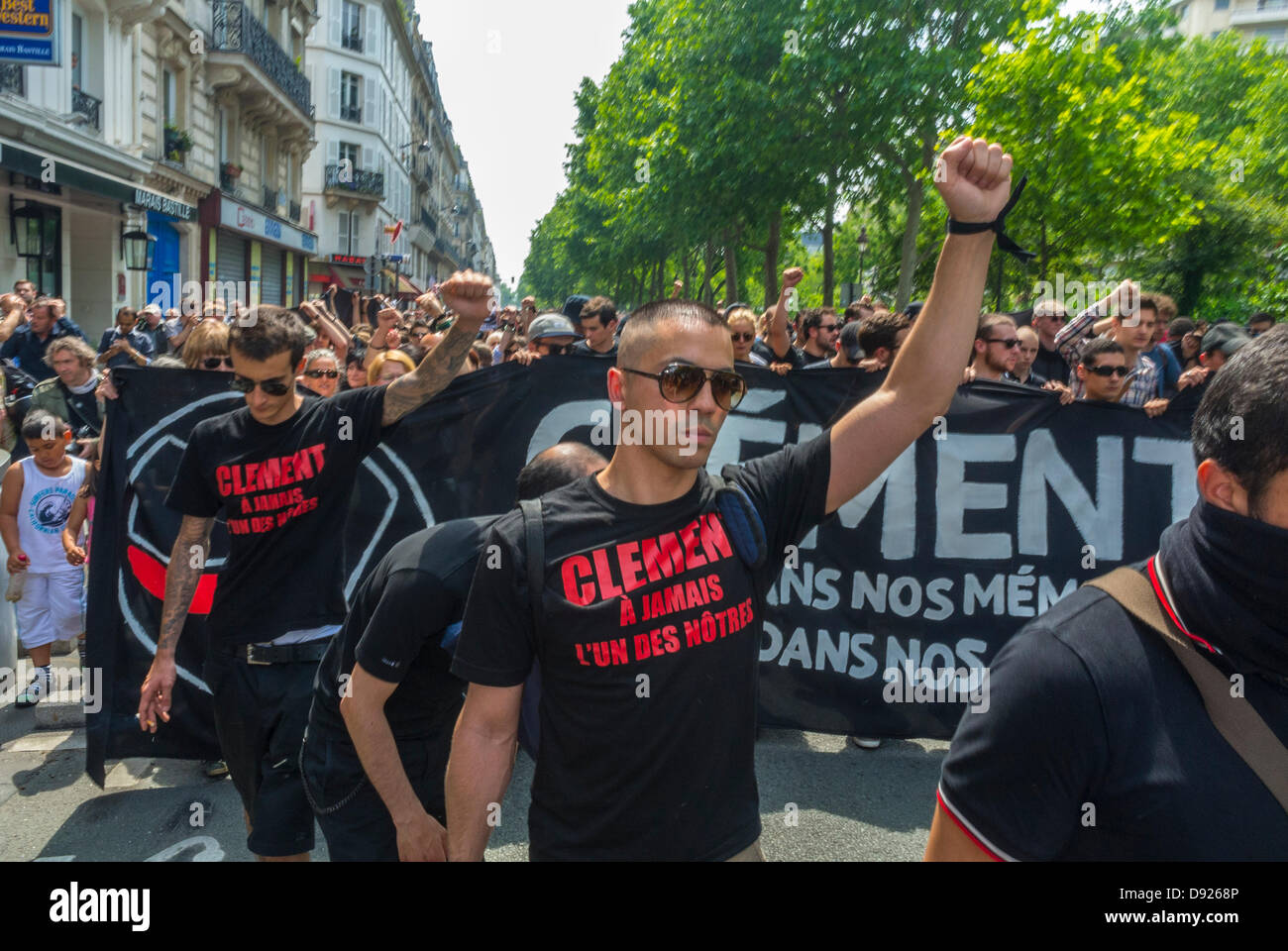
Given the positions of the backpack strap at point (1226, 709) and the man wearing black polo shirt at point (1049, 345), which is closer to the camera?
the backpack strap at point (1226, 709)

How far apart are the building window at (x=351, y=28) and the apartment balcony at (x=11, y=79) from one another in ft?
117

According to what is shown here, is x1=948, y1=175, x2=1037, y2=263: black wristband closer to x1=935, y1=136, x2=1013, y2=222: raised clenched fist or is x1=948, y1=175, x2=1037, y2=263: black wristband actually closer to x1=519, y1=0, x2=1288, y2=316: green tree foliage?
x1=935, y1=136, x2=1013, y2=222: raised clenched fist

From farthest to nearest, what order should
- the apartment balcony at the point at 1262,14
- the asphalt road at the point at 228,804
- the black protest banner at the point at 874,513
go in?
the apartment balcony at the point at 1262,14 < the black protest banner at the point at 874,513 < the asphalt road at the point at 228,804

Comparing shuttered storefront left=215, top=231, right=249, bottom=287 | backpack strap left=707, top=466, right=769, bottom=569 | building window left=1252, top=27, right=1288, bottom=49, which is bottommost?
backpack strap left=707, top=466, right=769, bottom=569

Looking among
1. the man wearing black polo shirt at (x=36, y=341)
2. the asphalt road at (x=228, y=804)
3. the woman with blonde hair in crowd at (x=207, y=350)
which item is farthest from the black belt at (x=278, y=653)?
the man wearing black polo shirt at (x=36, y=341)

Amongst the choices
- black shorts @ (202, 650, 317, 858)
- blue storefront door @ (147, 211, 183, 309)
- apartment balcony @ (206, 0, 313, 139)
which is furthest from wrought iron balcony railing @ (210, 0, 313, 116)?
black shorts @ (202, 650, 317, 858)

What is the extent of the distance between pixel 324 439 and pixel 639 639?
1.81 metres

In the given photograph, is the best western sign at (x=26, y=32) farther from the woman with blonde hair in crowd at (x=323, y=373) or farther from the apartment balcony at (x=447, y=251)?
the apartment balcony at (x=447, y=251)

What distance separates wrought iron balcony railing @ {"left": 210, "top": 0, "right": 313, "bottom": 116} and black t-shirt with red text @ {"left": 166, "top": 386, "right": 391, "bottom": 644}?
81.6 ft

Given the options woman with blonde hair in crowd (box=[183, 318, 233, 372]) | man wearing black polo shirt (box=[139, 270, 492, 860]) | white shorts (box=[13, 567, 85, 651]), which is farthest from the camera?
white shorts (box=[13, 567, 85, 651])

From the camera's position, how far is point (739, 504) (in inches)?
82.4

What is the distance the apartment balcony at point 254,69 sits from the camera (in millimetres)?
24891

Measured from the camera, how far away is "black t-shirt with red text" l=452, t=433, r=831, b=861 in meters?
1.97

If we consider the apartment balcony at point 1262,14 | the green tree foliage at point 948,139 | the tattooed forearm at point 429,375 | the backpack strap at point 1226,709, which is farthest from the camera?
the apartment balcony at point 1262,14
